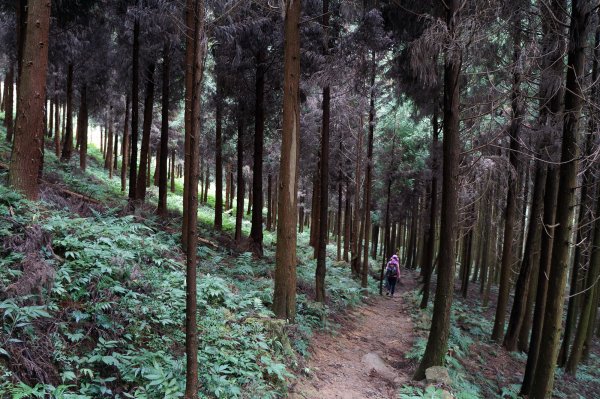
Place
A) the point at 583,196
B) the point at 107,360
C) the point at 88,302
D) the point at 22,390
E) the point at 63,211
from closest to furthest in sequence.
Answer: the point at 22,390 → the point at 107,360 → the point at 88,302 → the point at 63,211 → the point at 583,196

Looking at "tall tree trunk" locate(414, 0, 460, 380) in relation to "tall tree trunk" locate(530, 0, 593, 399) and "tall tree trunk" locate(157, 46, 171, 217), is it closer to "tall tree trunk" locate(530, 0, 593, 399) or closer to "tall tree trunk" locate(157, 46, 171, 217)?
"tall tree trunk" locate(530, 0, 593, 399)

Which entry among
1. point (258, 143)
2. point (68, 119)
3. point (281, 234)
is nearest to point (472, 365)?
point (281, 234)

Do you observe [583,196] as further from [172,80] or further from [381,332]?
[172,80]

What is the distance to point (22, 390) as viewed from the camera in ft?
10.2

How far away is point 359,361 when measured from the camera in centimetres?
761

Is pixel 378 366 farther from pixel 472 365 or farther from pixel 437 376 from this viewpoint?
pixel 472 365

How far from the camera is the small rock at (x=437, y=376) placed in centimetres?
622

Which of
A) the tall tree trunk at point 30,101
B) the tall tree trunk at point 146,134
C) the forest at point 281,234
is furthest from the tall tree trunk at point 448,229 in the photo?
the tall tree trunk at point 146,134

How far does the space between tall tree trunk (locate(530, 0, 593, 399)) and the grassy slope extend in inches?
154

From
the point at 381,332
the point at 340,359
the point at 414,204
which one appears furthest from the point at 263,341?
the point at 414,204

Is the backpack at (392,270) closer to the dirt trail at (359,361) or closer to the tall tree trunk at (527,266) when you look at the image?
the dirt trail at (359,361)

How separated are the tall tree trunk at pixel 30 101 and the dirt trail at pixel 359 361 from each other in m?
5.49

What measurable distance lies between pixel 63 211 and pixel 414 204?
23.6 m

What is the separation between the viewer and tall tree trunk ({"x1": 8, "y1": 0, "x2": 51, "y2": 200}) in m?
6.11
